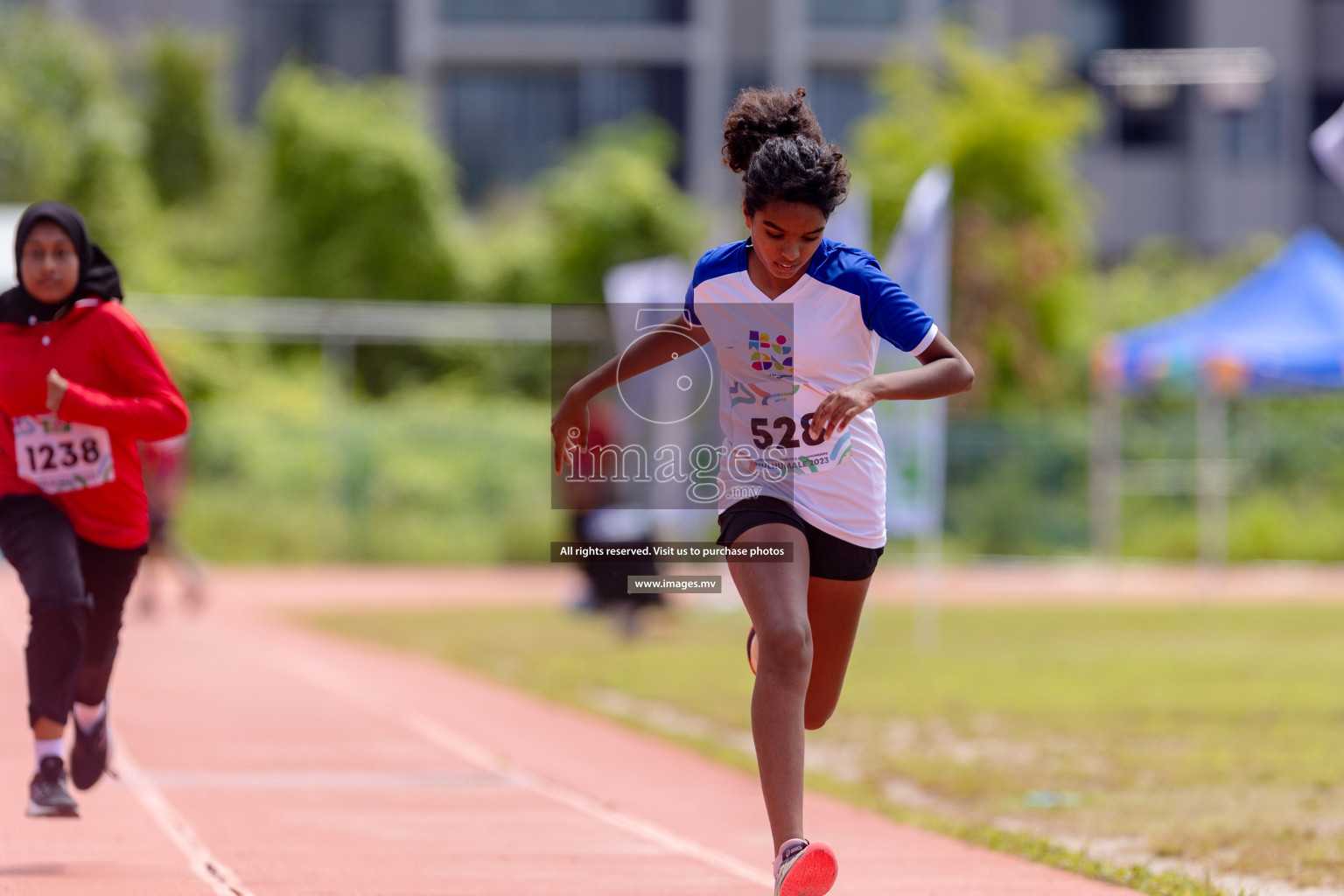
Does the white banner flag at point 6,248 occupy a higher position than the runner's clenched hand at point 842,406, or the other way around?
the white banner flag at point 6,248

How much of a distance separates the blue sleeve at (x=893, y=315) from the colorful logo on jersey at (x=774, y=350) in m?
0.22

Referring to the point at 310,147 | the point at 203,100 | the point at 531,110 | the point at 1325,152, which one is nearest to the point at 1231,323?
the point at 1325,152

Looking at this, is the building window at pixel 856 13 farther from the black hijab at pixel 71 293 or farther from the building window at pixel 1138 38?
the black hijab at pixel 71 293

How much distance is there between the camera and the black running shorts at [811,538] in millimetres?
4836

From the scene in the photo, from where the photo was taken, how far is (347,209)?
122ft

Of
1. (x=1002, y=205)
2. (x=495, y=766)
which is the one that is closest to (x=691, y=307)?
(x=495, y=766)

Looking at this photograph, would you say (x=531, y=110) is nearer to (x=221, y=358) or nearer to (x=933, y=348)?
(x=221, y=358)

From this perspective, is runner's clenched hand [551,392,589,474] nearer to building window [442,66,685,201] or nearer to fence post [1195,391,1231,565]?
fence post [1195,391,1231,565]

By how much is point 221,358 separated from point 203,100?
22.5 m

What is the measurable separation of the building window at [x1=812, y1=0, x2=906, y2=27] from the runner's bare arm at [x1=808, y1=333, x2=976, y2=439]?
42808mm

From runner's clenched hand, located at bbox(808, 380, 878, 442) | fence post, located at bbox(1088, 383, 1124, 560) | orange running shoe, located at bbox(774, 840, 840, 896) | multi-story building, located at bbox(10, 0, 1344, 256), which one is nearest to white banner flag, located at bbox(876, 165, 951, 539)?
runner's clenched hand, located at bbox(808, 380, 878, 442)

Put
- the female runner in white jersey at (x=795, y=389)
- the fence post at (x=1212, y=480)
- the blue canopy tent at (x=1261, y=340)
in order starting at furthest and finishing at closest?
the fence post at (x=1212, y=480) < the blue canopy tent at (x=1261, y=340) < the female runner in white jersey at (x=795, y=389)

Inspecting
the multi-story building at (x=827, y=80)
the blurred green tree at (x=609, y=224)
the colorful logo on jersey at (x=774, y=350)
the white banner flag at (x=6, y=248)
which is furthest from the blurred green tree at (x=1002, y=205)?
the colorful logo on jersey at (x=774, y=350)

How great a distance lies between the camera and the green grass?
7.07 meters
